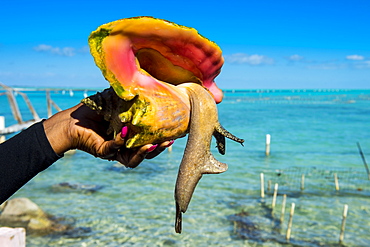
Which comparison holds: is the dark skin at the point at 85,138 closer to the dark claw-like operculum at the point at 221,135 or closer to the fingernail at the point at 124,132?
the fingernail at the point at 124,132

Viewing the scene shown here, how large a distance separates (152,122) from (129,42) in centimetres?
29

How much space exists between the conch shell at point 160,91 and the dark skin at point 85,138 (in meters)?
0.07

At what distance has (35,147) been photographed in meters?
1.53

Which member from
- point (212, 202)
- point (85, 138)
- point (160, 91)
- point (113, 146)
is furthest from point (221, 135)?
point (212, 202)

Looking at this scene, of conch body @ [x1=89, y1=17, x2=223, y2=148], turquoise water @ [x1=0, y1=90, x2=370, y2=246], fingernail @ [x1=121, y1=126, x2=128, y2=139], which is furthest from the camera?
turquoise water @ [x1=0, y1=90, x2=370, y2=246]

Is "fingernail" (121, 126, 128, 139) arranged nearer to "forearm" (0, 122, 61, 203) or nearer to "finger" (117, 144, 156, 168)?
"finger" (117, 144, 156, 168)

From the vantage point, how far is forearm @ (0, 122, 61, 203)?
1.49 m

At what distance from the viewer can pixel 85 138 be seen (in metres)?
1.58

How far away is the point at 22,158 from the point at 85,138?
25cm

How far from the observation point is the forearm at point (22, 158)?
4.88 feet

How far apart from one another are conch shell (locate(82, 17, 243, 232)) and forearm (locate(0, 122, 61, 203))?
0.26 meters

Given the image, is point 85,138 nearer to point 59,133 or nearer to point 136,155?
point 59,133

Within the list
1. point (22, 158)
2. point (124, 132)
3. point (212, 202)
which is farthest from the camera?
point (212, 202)

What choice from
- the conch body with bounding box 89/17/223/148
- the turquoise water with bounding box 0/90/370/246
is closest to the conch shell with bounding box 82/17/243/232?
the conch body with bounding box 89/17/223/148
